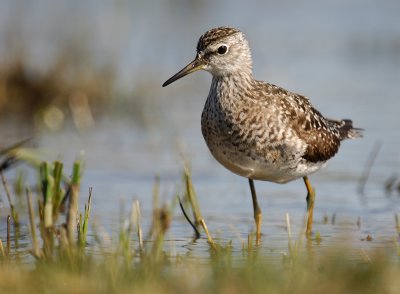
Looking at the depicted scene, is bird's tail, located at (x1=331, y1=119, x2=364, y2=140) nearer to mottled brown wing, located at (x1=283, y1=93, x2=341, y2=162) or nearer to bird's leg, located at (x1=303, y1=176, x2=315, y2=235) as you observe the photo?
mottled brown wing, located at (x1=283, y1=93, x2=341, y2=162)

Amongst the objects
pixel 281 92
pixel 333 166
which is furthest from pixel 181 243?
pixel 333 166

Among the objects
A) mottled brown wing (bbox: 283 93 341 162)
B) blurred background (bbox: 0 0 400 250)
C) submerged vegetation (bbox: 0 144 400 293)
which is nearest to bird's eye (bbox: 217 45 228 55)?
mottled brown wing (bbox: 283 93 341 162)

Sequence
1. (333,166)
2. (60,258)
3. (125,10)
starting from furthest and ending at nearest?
1. (125,10)
2. (333,166)
3. (60,258)

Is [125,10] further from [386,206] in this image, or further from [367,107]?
[386,206]

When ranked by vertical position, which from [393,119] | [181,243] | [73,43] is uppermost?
[73,43]

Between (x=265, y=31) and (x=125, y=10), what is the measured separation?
Result: 2734 millimetres

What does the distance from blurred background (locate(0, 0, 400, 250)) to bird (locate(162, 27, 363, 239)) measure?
59 centimetres

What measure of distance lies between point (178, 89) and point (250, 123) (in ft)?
20.1

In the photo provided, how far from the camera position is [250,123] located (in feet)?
25.1

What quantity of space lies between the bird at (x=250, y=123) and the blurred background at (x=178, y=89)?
0.59 meters

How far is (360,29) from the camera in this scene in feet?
56.1

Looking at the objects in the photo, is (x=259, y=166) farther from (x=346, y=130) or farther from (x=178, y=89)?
(x=178, y=89)

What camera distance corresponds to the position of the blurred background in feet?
30.6

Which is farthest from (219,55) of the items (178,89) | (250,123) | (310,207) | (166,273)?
(178,89)
